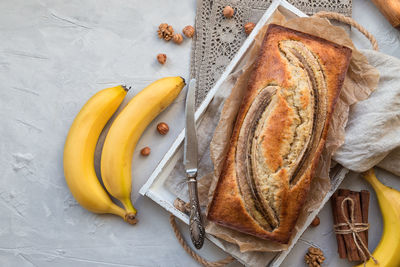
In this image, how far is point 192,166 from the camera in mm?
1727

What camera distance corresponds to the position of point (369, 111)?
1.75 metres

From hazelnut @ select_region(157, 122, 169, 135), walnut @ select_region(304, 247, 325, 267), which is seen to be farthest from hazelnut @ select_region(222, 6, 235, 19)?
walnut @ select_region(304, 247, 325, 267)

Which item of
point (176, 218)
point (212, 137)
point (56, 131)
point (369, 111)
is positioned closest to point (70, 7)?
point (56, 131)

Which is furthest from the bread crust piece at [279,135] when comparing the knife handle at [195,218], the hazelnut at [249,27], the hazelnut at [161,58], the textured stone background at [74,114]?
the hazelnut at [161,58]

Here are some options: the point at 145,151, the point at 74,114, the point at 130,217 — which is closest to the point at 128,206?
the point at 130,217

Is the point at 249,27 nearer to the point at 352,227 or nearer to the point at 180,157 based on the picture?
the point at 180,157

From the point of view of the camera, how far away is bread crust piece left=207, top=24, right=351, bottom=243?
A: 5.26 ft

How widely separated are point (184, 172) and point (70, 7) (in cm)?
109

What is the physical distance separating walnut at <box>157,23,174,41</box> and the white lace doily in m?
0.14

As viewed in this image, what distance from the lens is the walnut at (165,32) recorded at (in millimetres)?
2006

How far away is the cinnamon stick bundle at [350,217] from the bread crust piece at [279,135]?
0.35 meters

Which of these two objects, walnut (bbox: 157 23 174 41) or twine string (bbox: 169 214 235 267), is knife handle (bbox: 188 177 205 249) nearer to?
twine string (bbox: 169 214 235 267)

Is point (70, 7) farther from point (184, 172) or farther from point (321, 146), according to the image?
point (321, 146)

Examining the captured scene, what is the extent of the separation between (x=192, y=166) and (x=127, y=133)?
1.30 ft
